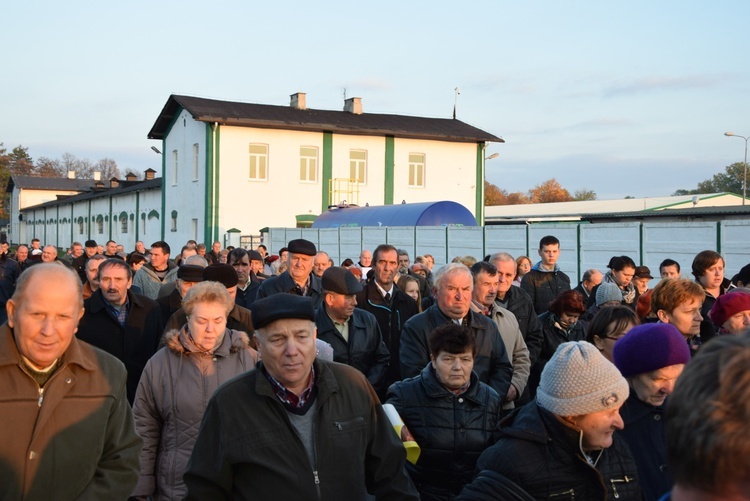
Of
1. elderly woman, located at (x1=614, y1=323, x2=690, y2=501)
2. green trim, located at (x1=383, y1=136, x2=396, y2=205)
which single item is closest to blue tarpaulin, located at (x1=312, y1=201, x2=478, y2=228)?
green trim, located at (x1=383, y1=136, x2=396, y2=205)

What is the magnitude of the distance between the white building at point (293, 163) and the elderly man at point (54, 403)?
117 feet

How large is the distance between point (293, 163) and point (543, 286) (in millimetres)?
31476

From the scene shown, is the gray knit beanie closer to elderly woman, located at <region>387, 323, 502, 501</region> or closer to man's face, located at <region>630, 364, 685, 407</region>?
elderly woman, located at <region>387, 323, 502, 501</region>

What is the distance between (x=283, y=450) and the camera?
3.41 m

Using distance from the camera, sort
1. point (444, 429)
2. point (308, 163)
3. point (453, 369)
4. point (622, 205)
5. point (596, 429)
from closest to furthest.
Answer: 1. point (596, 429)
2. point (444, 429)
3. point (453, 369)
4. point (308, 163)
5. point (622, 205)

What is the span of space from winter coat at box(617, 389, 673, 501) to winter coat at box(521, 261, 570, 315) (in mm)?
6577

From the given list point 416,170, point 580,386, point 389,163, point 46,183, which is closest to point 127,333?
point 580,386

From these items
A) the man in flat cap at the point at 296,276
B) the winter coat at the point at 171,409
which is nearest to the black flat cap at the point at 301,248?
the man in flat cap at the point at 296,276

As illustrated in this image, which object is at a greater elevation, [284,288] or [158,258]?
[158,258]

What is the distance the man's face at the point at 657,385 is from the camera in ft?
13.4

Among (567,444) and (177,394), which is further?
(177,394)

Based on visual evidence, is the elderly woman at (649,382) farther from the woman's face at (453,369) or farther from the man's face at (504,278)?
the man's face at (504,278)

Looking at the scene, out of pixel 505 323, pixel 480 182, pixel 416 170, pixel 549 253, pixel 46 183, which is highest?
pixel 46 183

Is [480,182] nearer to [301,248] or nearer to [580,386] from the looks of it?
[301,248]
